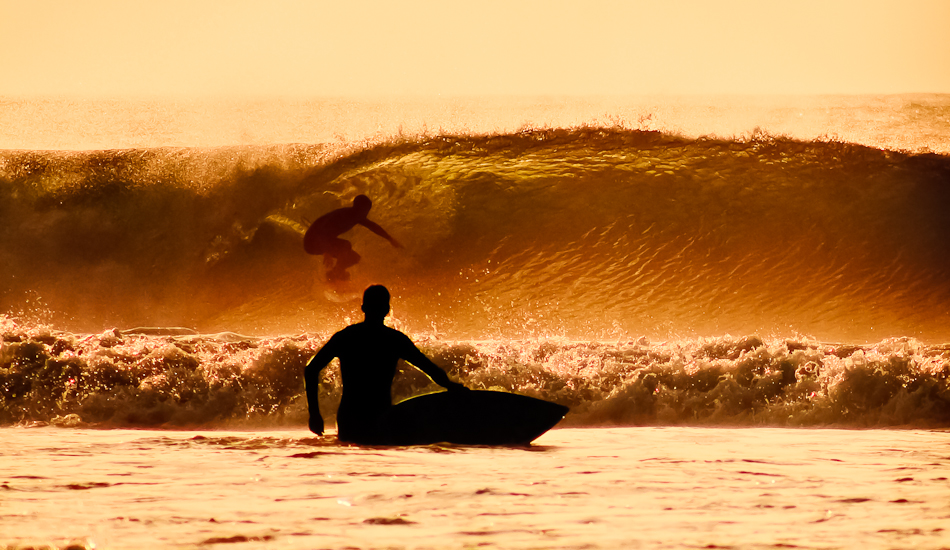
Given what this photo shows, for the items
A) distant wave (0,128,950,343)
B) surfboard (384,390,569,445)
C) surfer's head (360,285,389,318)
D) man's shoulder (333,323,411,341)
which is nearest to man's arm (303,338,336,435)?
man's shoulder (333,323,411,341)

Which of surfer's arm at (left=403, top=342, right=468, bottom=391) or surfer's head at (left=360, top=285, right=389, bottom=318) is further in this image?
surfer's head at (left=360, top=285, right=389, bottom=318)

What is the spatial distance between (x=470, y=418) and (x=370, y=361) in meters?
0.71

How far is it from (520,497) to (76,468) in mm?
2191

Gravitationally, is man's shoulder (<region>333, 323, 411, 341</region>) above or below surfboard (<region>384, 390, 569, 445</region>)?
above

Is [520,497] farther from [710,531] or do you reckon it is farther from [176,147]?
[176,147]

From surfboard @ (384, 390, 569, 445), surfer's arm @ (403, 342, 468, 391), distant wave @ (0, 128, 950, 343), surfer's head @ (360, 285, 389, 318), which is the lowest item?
surfboard @ (384, 390, 569, 445)

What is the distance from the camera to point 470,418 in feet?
16.6

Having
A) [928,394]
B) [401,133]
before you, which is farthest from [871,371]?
[401,133]

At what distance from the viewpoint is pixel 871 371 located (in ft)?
23.0

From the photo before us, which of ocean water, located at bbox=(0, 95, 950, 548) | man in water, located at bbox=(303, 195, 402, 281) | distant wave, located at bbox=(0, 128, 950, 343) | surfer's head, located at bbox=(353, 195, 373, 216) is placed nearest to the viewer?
ocean water, located at bbox=(0, 95, 950, 548)

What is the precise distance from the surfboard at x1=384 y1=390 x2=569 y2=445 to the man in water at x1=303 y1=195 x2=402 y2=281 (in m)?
5.63

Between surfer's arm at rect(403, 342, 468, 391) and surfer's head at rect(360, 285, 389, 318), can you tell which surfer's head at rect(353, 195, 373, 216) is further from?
surfer's arm at rect(403, 342, 468, 391)

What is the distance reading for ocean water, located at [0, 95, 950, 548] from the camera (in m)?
3.54

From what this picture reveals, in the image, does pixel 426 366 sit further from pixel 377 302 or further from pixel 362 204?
pixel 362 204
